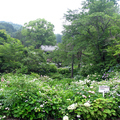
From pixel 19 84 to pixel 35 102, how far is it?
22.7 inches

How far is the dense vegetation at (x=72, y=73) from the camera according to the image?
2.36 meters

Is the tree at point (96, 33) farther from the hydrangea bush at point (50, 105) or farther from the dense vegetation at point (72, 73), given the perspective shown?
the hydrangea bush at point (50, 105)

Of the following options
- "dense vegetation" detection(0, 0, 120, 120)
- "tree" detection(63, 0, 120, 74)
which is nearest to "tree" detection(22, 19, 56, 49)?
"dense vegetation" detection(0, 0, 120, 120)

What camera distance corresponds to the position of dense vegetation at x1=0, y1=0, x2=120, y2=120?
236 cm

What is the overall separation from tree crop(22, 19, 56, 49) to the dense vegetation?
17.9 m

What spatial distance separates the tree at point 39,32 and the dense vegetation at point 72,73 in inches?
704

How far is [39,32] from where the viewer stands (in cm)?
2744

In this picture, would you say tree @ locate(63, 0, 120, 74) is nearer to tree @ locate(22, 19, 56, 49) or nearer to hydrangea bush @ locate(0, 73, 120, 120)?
hydrangea bush @ locate(0, 73, 120, 120)

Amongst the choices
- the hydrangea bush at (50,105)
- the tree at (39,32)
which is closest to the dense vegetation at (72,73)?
the hydrangea bush at (50,105)

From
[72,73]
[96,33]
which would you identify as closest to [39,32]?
[72,73]

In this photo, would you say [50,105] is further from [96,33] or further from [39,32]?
[39,32]

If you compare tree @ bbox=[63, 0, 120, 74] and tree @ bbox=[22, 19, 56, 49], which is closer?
tree @ bbox=[63, 0, 120, 74]

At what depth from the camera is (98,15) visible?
6.52m

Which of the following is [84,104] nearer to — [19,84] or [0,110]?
[19,84]
